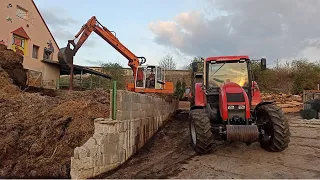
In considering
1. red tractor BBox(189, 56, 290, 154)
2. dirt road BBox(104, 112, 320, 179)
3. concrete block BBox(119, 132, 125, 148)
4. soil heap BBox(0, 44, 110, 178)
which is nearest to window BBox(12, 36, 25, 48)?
soil heap BBox(0, 44, 110, 178)

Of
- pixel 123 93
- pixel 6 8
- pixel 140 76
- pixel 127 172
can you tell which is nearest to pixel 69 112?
pixel 123 93

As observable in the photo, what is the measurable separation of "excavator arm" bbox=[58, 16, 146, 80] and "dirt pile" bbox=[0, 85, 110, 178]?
6.41 metres

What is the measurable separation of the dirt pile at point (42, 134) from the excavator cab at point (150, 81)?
5.60 meters

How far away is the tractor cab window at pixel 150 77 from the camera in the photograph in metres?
17.9

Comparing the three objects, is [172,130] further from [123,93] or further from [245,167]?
[245,167]

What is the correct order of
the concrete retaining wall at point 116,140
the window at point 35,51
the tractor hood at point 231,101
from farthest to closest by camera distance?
the window at point 35,51 < the tractor hood at point 231,101 < the concrete retaining wall at point 116,140

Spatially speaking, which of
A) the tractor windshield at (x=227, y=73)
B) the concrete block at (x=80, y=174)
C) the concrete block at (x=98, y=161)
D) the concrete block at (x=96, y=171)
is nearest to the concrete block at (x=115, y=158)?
the concrete block at (x=98, y=161)

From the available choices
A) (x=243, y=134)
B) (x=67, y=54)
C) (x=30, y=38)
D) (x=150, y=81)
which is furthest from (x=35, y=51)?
(x=243, y=134)

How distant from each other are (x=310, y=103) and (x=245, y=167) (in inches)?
464

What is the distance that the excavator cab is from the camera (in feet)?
58.2

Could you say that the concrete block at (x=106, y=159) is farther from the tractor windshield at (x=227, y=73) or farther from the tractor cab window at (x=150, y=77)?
the tractor cab window at (x=150, y=77)

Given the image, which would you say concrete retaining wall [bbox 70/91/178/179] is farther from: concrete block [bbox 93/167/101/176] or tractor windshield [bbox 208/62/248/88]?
tractor windshield [bbox 208/62/248/88]

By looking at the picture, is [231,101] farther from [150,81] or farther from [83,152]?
[150,81]

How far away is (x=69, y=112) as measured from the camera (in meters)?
10.9
